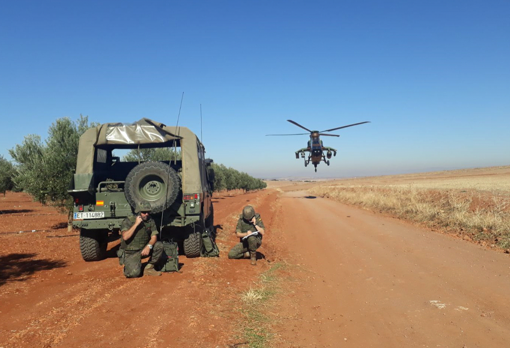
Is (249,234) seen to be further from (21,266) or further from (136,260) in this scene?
(21,266)

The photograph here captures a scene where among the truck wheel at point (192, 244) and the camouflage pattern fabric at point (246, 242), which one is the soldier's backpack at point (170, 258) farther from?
the camouflage pattern fabric at point (246, 242)

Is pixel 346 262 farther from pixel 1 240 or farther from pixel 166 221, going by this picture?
pixel 1 240

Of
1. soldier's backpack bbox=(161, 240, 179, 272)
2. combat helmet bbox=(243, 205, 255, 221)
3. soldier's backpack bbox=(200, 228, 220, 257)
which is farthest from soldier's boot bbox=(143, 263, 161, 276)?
combat helmet bbox=(243, 205, 255, 221)

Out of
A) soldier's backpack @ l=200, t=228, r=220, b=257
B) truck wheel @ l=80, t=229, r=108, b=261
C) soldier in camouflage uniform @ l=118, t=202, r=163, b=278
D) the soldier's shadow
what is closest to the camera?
soldier in camouflage uniform @ l=118, t=202, r=163, b=278

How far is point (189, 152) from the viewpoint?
312 inches

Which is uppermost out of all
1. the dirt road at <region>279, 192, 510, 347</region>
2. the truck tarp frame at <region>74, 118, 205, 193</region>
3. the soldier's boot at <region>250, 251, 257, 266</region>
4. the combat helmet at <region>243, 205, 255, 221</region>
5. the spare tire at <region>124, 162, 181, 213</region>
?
the truck tarp frame at <region>74, 118, 205, 193</region>

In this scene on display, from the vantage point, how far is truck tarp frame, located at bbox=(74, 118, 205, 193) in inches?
300

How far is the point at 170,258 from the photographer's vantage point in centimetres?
668

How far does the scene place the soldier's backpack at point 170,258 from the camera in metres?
6.61

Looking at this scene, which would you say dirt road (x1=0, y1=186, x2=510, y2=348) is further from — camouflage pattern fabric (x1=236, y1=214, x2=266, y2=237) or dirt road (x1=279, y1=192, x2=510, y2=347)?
camouflage pattern fabric (x1=236, y1=214, x2=266, y2=237)

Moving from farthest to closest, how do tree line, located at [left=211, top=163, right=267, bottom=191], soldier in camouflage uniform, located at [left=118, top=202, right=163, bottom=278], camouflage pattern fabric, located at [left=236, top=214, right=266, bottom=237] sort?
tree line, located at [left=211, top=163, right=267, bottom=191]
camouflage pattern fabric, located at [left=236, top=214, right=266, bottom=237]
soldier in camouflage uniform, located at [left=118, top=202, right=163, bottom=278]

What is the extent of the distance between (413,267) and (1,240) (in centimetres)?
1147

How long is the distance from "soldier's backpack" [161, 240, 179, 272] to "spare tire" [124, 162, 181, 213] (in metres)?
0.76

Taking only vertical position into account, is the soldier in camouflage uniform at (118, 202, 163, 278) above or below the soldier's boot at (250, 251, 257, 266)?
above
